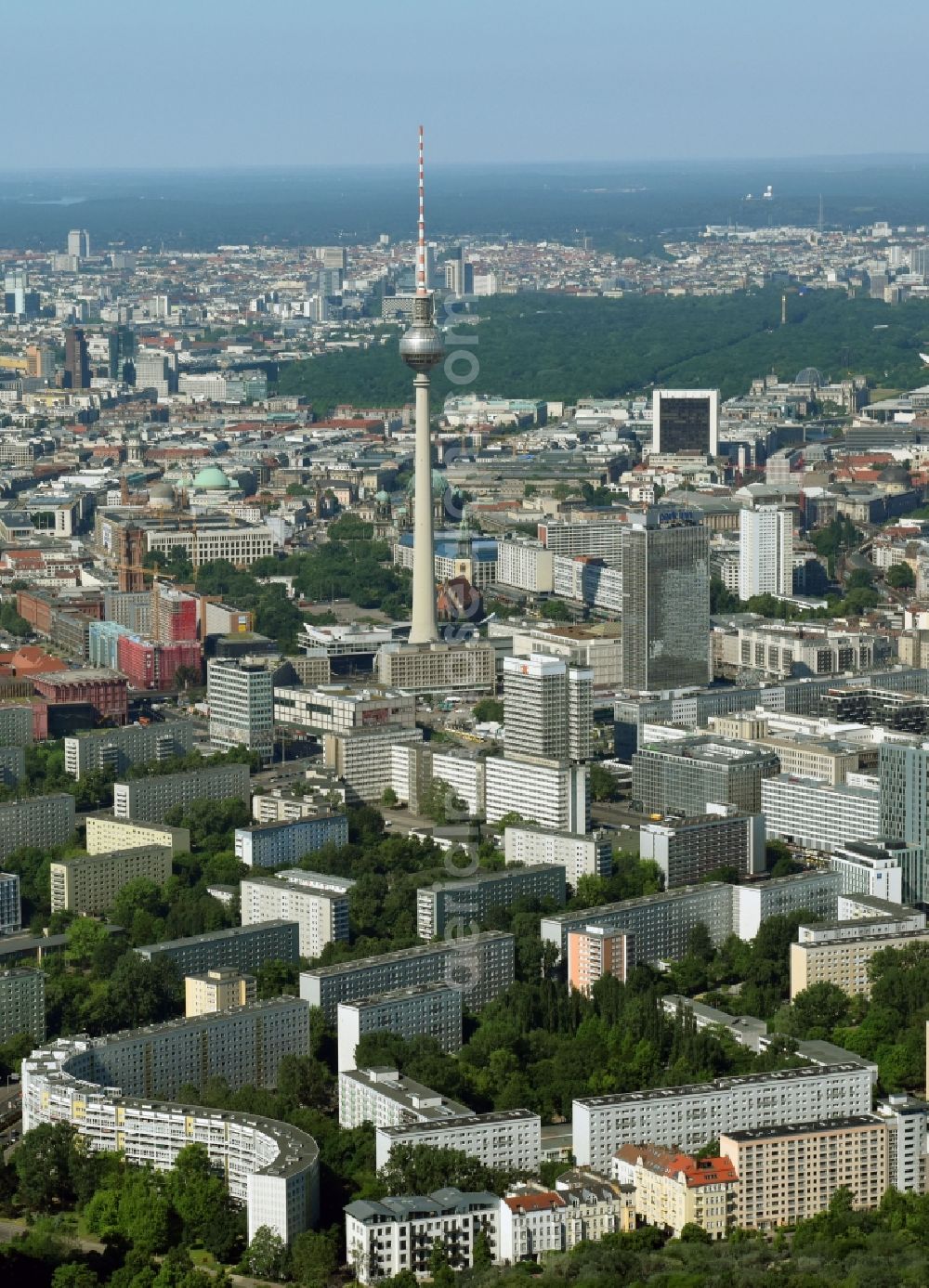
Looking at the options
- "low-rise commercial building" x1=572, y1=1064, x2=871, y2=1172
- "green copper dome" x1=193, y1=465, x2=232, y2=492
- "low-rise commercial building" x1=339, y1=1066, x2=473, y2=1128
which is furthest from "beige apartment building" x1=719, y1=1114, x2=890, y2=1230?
"green copper dome" x1=193, y1=465, x2=232, y2=492

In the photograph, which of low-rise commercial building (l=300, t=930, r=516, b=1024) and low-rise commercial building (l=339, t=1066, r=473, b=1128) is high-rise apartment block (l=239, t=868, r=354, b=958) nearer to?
low-rise commercial building (l=300, t=930, r=516, b=1024)

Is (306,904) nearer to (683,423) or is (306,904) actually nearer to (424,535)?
(424,535)

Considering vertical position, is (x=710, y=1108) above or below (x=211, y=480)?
below

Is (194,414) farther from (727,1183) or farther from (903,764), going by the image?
(727,1183)

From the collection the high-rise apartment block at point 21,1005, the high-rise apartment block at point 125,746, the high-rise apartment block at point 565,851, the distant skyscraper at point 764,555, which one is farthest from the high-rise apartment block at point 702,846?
the distant skyscraper at point 764,555

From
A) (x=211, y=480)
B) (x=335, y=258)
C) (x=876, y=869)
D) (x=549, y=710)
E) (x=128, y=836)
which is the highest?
(x=335, y=258)

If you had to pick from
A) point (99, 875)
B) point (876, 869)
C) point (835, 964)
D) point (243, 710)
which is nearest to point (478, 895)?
point (835, 964)

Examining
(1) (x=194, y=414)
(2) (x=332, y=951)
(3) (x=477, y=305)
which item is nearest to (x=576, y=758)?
(2) (x=332, y=951)
